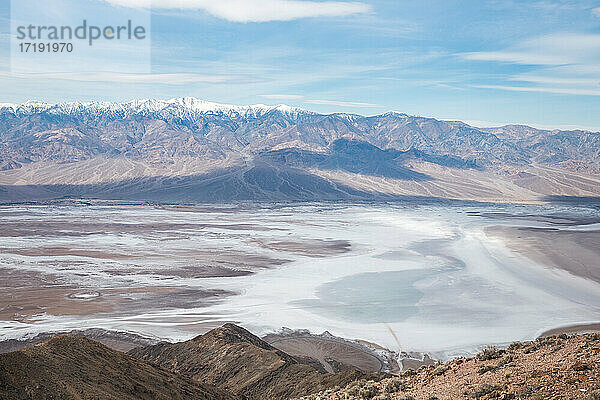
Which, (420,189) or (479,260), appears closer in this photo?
(479,260)

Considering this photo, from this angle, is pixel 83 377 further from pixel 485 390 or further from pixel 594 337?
pixel 594 337

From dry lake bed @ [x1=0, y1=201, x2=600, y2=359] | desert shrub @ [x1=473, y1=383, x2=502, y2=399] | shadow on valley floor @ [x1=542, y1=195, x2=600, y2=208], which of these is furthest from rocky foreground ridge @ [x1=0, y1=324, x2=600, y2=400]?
shadow on valley floor @ [x1=542, y1=195, x2=600, y2=208]

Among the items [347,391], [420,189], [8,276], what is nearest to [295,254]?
[8,276]

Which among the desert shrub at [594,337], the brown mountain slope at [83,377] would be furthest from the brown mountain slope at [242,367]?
the desert shrub at [594,337]

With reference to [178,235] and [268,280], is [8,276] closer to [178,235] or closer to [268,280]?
[268,280]

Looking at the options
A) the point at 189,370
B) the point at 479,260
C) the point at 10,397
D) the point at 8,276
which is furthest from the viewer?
the point at 479,260

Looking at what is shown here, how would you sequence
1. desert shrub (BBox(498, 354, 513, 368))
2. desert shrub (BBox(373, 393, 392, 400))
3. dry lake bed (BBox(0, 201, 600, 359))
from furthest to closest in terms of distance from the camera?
dry lake bed (BBox(0, 201, 600, 359)) < desert shrub (BBox(498, 354, 513, 368)) < desert shrub (BBox(373, 393, 392, 400))

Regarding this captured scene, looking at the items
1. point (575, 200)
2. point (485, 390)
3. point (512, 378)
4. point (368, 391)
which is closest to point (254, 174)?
point (575, 200)

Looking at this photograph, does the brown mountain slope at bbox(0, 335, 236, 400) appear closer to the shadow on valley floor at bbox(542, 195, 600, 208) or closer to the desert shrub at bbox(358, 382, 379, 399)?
the desert shrub at bbox(358, 382, 379, 399)
